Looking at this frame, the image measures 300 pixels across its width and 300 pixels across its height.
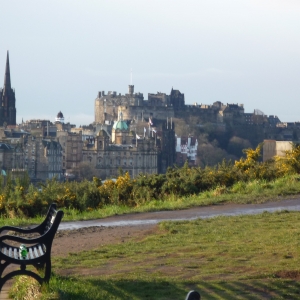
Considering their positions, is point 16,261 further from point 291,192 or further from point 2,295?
point 291,192

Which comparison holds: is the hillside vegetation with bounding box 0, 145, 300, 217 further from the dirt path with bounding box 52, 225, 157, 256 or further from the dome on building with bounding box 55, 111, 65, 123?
the dome on building with bounding box 55, 111, 65, 123

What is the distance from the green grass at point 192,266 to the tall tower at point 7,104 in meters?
91.1

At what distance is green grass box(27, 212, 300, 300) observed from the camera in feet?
18.3

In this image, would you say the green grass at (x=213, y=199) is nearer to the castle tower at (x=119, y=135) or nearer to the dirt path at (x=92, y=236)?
the dirt path at (x=92, y=236)

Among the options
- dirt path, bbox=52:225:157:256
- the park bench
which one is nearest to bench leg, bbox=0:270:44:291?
the park bench

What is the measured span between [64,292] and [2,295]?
53cm

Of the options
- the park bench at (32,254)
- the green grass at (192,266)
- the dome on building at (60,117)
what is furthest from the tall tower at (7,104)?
the park bench at (32,254)

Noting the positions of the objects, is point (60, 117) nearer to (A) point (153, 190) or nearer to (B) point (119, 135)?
(B) point (119, 135)

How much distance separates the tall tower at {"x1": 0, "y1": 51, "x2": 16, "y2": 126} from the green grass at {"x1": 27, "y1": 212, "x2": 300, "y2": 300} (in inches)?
3588

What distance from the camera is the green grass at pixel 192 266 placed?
5.58 m

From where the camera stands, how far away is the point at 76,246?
300 inches

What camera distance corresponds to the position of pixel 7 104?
99.1 m

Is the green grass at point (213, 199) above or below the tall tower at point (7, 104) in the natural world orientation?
below

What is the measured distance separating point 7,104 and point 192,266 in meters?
94.3
